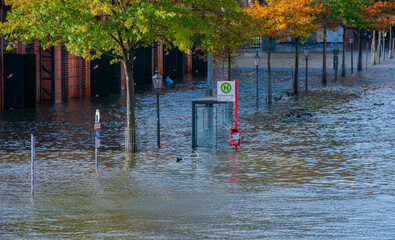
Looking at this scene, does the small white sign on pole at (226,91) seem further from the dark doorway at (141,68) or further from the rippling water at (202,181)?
the dark doorway at (141,68)

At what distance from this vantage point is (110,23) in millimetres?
22281

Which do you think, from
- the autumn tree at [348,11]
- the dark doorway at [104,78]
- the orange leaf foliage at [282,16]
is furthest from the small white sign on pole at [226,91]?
the autumn tree at [348,11]

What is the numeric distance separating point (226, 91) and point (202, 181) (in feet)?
20.7

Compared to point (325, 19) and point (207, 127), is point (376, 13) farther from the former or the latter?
point (207, 127)

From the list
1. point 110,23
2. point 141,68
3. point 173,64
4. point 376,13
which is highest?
point 376,13

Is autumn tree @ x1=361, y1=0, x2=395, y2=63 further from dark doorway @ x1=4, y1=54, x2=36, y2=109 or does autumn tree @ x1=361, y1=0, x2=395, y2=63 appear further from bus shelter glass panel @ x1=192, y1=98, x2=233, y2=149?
bus shelter glass panel @ x1=192, y1=98, x2=233, y2=149

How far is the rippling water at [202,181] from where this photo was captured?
44.6 feet

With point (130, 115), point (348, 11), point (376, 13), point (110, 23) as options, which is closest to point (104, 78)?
point (348, 11)

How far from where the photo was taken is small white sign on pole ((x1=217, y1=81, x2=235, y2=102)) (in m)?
24.3

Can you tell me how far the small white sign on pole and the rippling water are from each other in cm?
179

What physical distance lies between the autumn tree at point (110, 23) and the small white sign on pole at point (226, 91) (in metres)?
1.61

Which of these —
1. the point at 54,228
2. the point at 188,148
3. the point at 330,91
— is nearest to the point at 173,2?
the point at 188,148

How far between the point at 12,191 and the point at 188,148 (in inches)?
333

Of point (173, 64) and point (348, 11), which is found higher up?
point (348, 11)
